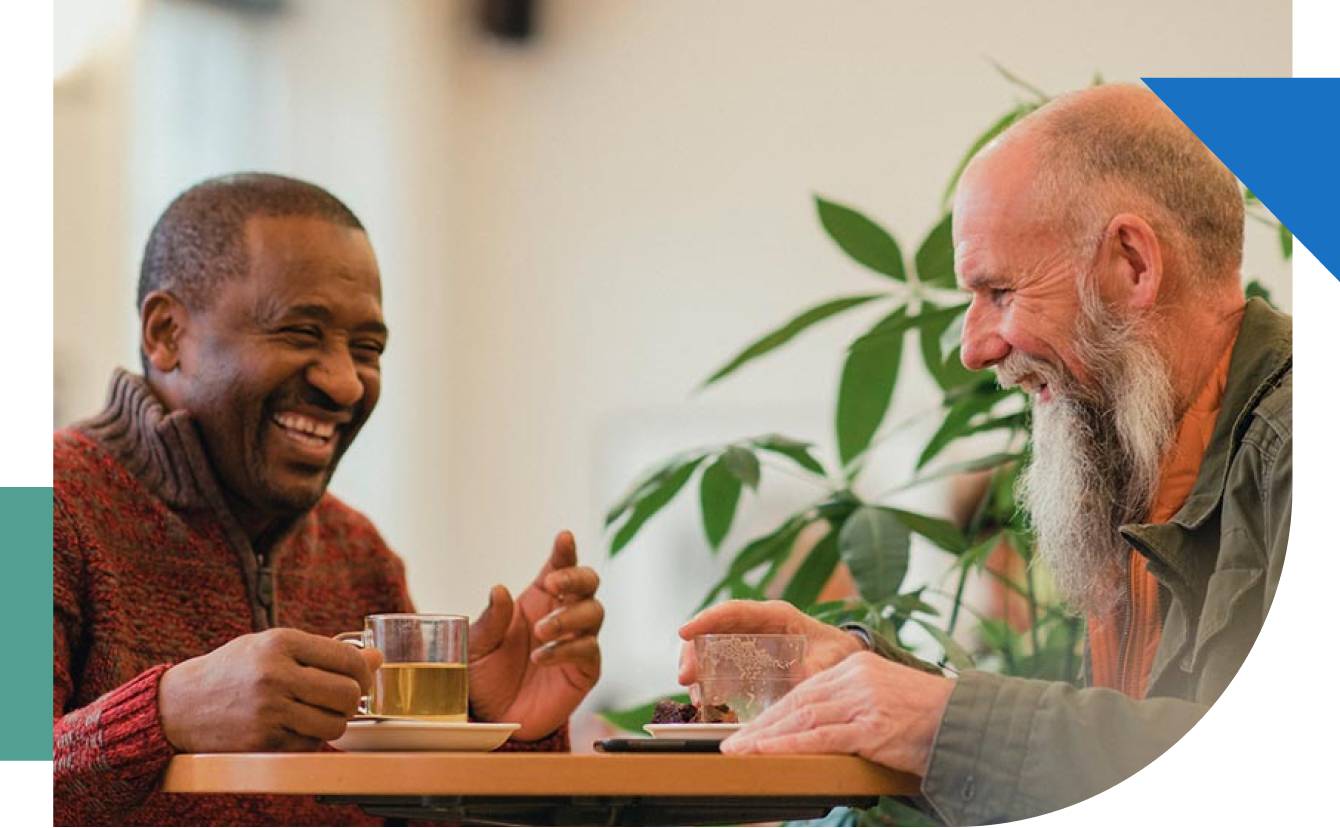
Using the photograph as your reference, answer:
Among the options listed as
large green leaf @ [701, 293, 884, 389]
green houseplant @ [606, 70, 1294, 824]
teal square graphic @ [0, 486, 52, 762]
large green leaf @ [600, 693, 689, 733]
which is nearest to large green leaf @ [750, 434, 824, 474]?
green houseplant @ [606, 70, 1294, 824]

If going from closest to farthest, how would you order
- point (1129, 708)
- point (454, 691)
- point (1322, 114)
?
point (1129, 708) → point (454, 691) → point (1322, 114)

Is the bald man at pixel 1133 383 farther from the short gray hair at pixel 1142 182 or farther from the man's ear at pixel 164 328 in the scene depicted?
the man's ear at pixel 164 328

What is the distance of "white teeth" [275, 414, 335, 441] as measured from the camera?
6.95ft

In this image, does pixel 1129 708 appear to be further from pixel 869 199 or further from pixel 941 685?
pixel 869 199

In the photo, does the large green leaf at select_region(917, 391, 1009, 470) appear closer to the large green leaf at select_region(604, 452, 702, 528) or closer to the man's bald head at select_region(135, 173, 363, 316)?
the large green leaf at select_region(604, 452, 702, 528)

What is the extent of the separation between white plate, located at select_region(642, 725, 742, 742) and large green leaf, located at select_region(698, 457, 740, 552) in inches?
33.3

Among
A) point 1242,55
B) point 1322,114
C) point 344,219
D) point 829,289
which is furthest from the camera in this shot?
point 829,289

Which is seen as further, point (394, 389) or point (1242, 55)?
point (394, 389)

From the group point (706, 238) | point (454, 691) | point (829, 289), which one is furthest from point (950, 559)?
point (454, 691)

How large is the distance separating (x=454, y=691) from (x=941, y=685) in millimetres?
456

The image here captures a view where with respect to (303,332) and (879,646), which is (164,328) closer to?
(303,332)

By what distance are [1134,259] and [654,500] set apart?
0.74m

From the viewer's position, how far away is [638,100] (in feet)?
22.5

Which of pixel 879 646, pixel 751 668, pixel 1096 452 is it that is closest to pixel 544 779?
pixel 751 668
